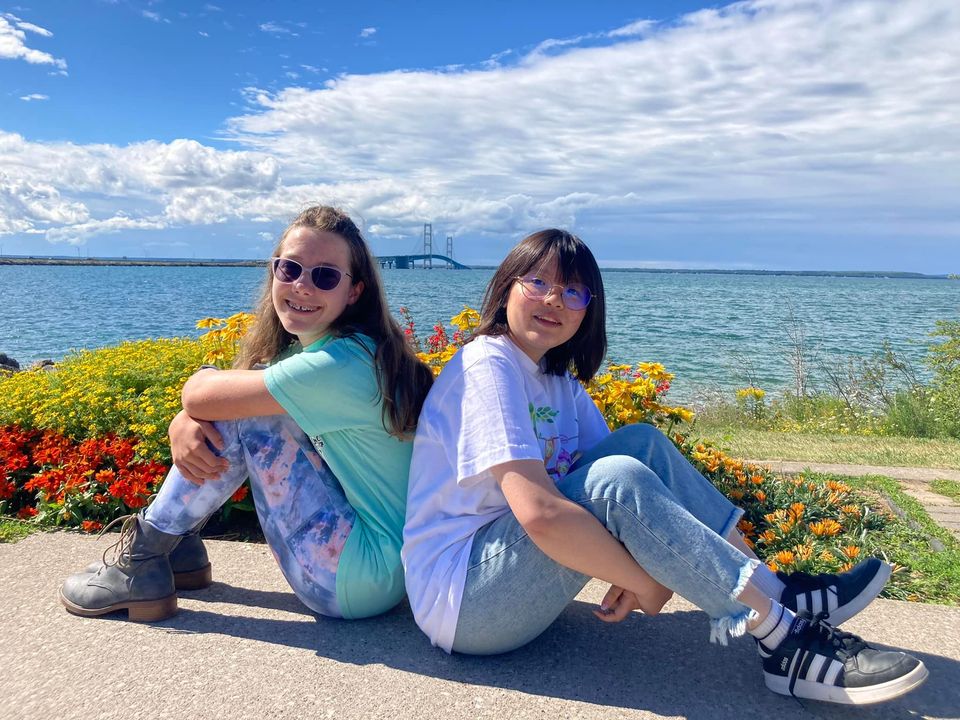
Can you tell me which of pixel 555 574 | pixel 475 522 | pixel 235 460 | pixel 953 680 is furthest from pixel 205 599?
pixel 953 680

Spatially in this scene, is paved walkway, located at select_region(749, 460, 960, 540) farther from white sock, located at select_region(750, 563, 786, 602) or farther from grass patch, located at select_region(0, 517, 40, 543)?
grass patch, located at select_region(0, 517, 40, 543)

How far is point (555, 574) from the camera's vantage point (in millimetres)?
2205

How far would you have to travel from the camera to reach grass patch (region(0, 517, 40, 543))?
3.64 metres

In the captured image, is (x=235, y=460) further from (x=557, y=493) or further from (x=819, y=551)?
(x=819, y=551)

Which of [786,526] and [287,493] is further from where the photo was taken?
[786,526]

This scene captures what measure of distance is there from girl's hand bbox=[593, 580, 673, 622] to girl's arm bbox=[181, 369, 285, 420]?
115cm

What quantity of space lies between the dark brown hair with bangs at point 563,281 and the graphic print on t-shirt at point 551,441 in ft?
0.52

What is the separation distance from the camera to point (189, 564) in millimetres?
2951

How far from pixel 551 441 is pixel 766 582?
792 millimetres

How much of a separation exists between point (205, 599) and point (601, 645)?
1.49 m

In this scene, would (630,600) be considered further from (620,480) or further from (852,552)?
(852,552)

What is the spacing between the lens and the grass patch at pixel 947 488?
4.68 metres

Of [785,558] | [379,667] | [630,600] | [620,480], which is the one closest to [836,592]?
[630,600]

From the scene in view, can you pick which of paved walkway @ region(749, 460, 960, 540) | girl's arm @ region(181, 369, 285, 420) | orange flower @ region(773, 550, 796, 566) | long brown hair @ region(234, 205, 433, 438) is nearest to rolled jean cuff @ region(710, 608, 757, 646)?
long brown hair @ region(234, 205, 433, 438)
